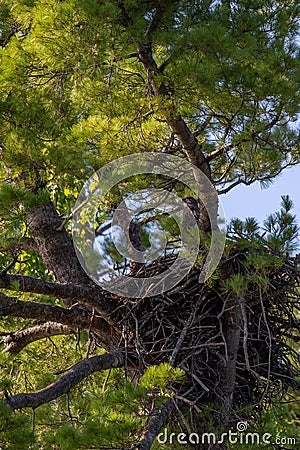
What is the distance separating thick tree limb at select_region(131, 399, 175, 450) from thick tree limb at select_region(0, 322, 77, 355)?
1.09 metres

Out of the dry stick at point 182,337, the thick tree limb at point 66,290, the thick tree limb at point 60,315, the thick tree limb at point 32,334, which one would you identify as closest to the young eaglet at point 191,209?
the dry stick at point 182,337

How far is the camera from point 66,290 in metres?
3.60

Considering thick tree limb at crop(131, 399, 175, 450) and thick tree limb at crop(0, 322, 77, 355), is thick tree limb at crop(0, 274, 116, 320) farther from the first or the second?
thick tree limb at crop(131, 399, 175, 450)

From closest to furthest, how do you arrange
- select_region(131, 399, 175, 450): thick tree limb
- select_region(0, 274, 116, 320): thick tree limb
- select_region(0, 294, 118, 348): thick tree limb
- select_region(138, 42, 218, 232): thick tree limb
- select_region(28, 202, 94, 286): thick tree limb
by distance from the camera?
1. select_region(131, 399, 175, 450): thick tree limb
2. select_region(138, 42, 218, 232): thick tree limb
3. select_region(0, 274, 116, 320): thick tree limb
4. select_region(0, 294, 118, 348): thick tree limb
5. select_region(28, 202, 94, 286): thick tree limb

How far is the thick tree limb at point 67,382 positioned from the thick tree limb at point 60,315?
0.96 feet

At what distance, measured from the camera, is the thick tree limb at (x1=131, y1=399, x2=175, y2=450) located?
2789 mm

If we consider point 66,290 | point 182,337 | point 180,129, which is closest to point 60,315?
point 66,290

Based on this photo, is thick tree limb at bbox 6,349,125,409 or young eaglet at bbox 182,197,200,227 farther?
young eaglet at bbox 182,197,200,227

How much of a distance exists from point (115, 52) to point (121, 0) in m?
0.22

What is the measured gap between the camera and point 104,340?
160 inches

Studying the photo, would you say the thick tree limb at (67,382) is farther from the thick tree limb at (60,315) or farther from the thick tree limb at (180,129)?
the thick tree limb at (180,129)

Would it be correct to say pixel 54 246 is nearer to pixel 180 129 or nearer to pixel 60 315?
pixel 60 315

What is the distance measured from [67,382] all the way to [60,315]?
55 centimetres

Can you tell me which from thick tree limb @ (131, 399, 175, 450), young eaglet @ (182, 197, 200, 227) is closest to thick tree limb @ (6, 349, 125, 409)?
thick tree limb @ (131, 399, 175, 450)
